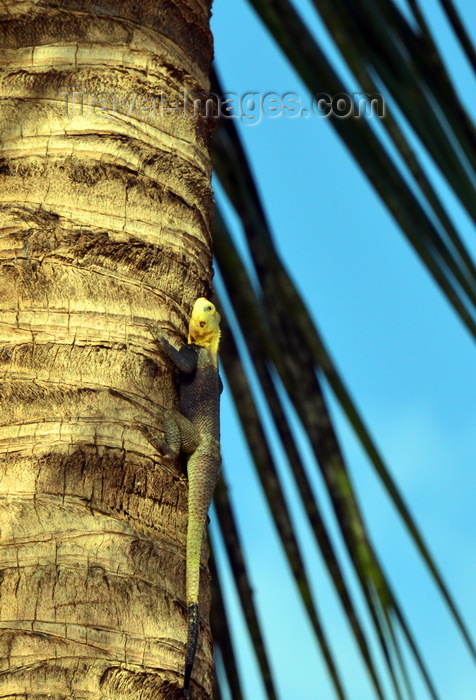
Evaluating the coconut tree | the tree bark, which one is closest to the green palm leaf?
the coconut tree

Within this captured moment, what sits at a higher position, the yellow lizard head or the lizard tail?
the yellow lizard head

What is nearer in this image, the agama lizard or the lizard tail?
the lizard tail

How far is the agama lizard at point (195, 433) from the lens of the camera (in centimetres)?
223

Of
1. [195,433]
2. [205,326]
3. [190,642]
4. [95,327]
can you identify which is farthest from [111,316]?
[205,326]

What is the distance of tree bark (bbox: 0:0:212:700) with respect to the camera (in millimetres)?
1960

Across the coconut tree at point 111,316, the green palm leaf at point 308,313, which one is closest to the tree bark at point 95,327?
the coconut tree at point 111,316

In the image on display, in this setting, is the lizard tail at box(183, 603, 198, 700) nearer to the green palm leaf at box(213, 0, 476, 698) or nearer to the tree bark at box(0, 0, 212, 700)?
the tree bark at box(0, 0, 212, 700)

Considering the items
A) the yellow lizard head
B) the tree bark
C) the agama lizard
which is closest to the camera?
the tree bark

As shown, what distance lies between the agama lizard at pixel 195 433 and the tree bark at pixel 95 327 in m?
0.04

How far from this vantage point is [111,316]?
91.4 inches

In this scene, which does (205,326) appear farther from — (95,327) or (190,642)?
(190,642)

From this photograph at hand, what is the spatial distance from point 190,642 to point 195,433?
671 millimetres

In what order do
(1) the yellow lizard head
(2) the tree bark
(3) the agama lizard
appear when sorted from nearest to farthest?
(2) the tree bark, (3) the agama lizard, (1) the yellow lizard head

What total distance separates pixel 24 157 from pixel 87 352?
0.59 m
